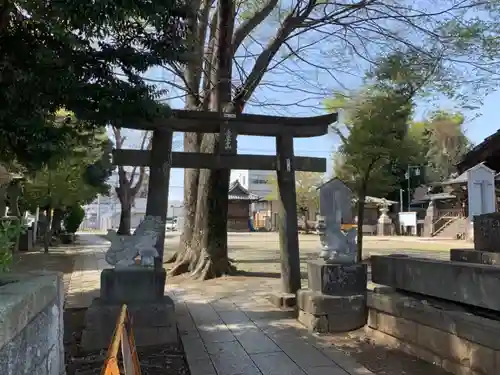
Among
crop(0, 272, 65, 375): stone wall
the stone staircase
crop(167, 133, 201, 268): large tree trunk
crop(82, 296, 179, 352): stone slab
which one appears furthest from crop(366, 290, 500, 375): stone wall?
the stone staircase

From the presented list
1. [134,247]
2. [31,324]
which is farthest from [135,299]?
[31,324]

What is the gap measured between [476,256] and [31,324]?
5257 millimetres

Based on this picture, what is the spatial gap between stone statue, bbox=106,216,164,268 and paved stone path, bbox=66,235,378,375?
1.19m

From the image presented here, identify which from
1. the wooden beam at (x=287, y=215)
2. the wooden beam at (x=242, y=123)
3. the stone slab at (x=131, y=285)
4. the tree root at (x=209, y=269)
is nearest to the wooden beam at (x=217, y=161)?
the wooden beam at (x=287, y=215)

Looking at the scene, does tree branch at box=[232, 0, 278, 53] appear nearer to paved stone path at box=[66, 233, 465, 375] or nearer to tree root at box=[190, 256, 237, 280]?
tree root at box=[190, 256, 237, 280]

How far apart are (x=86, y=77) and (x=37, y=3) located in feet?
3.84

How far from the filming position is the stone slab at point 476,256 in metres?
5.75

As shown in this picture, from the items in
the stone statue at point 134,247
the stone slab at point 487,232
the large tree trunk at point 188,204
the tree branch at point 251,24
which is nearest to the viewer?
the stone slab at point 487,232

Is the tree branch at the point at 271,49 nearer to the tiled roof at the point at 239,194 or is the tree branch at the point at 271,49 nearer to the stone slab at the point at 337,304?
the stone slab at the point at 337,304

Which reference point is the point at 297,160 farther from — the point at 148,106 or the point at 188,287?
the point at 188,287

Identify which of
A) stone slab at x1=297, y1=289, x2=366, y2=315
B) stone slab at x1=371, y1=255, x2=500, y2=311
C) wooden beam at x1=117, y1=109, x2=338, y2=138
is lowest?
stone slab at x1=297, y1=289, x2=366, y2=315

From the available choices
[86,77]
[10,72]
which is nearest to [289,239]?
[86,77]

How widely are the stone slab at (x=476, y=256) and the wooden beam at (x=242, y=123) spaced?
3.32m

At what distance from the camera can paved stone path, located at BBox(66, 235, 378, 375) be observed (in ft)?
17.3
